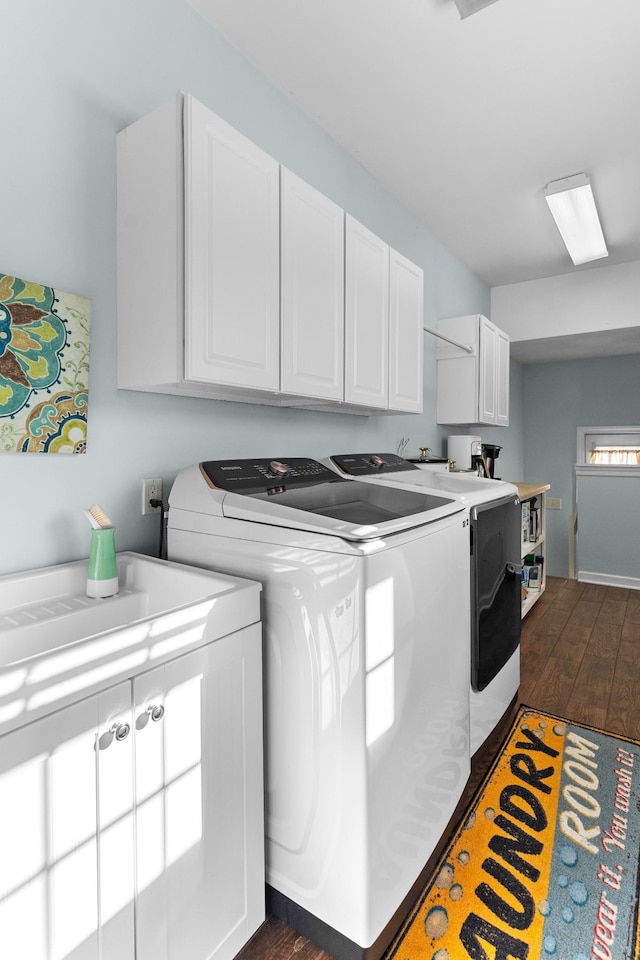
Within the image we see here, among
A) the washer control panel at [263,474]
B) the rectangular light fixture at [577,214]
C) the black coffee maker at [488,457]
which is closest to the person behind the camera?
the washer control panel at [263,474]

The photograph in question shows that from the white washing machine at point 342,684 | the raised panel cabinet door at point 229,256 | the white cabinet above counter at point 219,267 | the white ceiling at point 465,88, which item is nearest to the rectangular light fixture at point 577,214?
the white ceiling at point 465,88

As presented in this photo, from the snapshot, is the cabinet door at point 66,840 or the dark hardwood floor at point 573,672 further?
the dark hardwood floor at point 573,672

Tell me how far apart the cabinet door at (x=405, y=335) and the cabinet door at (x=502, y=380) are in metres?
1.64

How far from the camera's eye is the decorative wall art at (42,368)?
1262 mm

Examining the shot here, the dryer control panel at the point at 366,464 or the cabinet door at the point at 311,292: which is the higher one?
the cabinet door at the point at 311,292

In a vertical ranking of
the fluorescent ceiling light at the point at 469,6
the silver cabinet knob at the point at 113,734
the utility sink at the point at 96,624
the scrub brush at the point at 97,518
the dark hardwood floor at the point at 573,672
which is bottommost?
the dark hardwood floor at the point at 573,672

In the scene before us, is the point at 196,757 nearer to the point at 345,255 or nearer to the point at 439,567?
the point at 439,567

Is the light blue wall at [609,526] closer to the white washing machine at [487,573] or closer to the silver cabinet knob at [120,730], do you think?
the white washing machine at [487,573]

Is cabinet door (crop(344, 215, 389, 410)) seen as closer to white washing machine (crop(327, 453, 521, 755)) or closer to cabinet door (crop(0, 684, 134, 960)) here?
white washing machine (crop(327, 453, 521, 755))

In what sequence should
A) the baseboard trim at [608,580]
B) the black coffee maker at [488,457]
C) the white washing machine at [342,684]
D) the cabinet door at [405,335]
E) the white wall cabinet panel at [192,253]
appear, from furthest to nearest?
1. the baseboard trim at [608,580]
2. the black coffee maker at [488,457]
3. the cabinet door at [405,335]
4. the white wall cabinet panel at [192,253]
5. the white washing machine at [342,684]

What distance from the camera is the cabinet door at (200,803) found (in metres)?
0.99

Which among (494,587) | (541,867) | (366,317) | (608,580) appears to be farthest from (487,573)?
(608,580)

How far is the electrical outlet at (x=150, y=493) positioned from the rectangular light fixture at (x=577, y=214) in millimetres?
2745

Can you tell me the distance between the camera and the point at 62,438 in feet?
4.50
